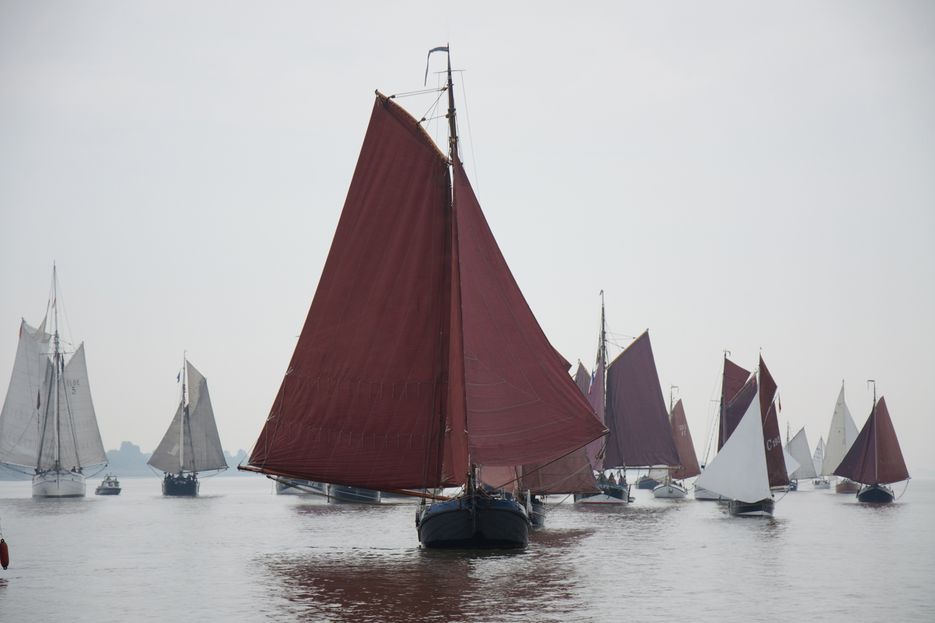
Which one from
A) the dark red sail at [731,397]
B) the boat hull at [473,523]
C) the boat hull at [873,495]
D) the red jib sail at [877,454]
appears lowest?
the boat hull at [473,523]

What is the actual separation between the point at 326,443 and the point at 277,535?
25422 mm

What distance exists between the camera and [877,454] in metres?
106

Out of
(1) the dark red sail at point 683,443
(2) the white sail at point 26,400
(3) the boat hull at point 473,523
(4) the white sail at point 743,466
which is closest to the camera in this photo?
(3) the boat hull at point 473,523

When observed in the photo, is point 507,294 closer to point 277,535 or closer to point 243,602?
point 243,602

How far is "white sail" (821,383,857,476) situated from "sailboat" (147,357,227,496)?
7667cm

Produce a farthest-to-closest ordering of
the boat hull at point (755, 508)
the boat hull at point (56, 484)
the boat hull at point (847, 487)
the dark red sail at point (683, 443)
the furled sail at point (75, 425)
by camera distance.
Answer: the boat hull at point (847, 487) < the dark red sail at point (683, 443) < the boat hull at point (56, 484) < the furled sail at point (75, 425) < the boat hull at point (755, 508)

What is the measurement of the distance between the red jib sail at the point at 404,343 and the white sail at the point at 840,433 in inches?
4393

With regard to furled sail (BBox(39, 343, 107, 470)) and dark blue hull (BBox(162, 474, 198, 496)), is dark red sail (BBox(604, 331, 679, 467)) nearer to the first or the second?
furled sail (BBox(39, 343, 107, 470))

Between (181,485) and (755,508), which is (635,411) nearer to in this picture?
(755,508)

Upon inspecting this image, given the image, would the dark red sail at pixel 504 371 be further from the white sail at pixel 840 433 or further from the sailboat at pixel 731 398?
the white sail at pixel 840 433

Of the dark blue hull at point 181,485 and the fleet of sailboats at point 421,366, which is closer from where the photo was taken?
the fleet of sailboats at point 421,366

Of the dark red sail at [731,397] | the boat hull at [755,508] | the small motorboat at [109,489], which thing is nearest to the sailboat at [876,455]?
the dark red sail at [731,397]

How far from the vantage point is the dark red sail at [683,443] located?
127875 mm

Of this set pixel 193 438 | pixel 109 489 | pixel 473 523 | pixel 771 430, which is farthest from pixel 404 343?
pixel 109 489
